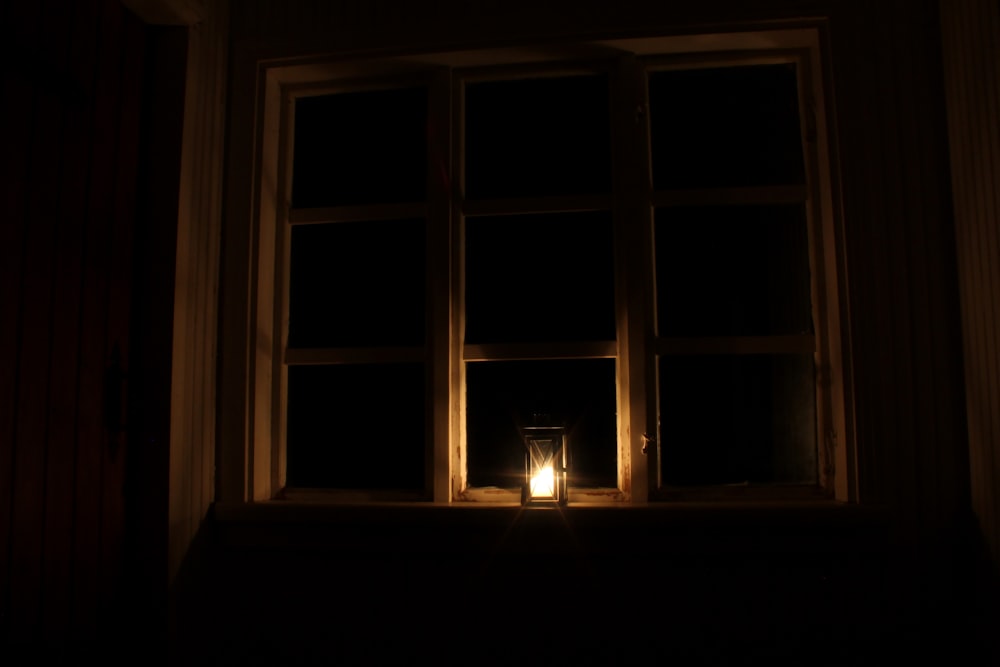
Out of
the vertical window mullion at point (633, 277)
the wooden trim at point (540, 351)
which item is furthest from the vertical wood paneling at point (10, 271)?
the vertical window mullion at point (633, 277)

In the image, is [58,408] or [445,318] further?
[445,318]

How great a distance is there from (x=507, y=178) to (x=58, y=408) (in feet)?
4.24

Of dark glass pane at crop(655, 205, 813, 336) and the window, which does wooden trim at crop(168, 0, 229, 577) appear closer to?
the window

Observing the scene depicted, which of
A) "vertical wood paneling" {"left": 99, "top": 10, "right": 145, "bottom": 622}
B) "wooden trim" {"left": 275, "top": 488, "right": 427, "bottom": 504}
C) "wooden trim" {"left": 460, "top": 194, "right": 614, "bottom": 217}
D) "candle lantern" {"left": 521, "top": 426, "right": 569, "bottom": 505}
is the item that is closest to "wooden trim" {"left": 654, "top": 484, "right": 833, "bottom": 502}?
"candle lantern" {"left": 521, "top": 426, "right": 569, "bottom": 505}

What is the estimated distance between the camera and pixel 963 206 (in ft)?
5.43

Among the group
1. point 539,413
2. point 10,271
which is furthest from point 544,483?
point 10,271

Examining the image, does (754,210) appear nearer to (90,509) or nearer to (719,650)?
(719,650)

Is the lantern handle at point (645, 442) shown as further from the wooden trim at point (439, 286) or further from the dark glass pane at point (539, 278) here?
the wooden trim at point (439, 286)

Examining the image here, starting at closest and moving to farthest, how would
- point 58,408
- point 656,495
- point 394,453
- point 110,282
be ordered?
1. point 58,408
2. point 110,282
3. point 656,495
4. point 394,453

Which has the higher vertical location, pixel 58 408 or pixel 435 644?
pixel 58 408

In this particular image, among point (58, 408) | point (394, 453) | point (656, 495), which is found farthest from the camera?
A: point (394, 453)

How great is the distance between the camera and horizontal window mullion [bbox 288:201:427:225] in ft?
6.63

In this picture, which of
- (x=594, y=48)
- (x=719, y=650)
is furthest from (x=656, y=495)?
(x=594, y=48)

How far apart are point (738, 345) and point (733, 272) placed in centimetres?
22
